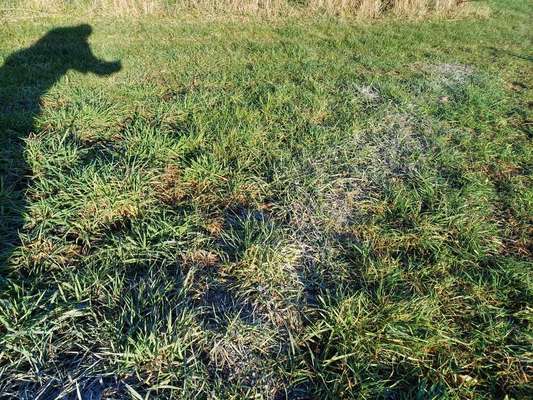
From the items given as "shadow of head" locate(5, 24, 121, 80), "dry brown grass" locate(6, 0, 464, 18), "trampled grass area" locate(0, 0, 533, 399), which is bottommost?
"trampled grass area" locate(0, 0, 533, 399)

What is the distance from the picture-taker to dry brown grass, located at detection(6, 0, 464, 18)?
7904 millimetres

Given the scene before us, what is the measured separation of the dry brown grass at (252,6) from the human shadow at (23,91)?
1299mm

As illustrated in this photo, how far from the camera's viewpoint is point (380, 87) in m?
5.69

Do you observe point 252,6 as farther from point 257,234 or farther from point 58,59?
point 257,234

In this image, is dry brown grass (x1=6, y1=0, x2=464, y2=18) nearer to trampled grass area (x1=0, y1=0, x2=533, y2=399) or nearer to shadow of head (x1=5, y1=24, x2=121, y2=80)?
shadow of head (x1=5, y1=24, x2=121, y2=80)

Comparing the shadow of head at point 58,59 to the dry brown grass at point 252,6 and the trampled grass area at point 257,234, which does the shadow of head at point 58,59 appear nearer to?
the trampled grass area at point 257,234

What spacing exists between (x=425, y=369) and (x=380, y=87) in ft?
14.9

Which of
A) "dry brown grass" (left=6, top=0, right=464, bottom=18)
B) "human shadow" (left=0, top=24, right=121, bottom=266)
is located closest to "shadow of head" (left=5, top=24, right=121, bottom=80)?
"human shadow" (left=0, top=24, right=121, bottom=266)

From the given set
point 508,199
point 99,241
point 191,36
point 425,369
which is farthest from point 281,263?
point 191,36

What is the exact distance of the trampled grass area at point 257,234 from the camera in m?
2.14

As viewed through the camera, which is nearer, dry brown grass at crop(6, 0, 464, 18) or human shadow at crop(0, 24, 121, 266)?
human shadow at crop(0, 24, 121, 266)

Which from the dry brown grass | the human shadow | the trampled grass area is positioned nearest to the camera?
the trampled grass area

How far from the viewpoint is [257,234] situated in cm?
296

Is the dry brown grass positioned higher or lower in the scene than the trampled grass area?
higher
